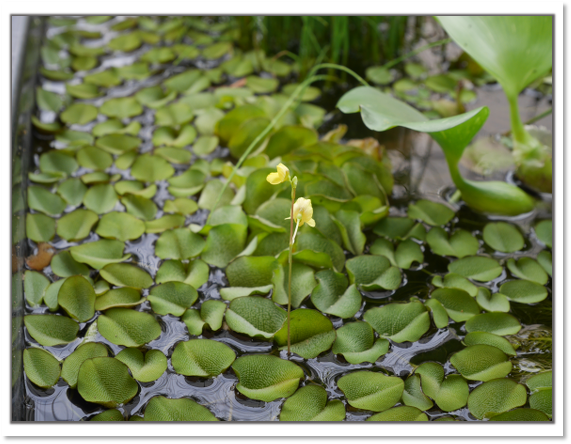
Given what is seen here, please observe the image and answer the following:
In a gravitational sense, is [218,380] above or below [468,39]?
below

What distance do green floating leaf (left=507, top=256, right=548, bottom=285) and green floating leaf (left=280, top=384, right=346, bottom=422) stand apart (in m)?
0.51

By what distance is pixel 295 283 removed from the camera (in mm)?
1023

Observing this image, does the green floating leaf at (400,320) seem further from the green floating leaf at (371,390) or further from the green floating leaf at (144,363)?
the green floating leaf at (144,363)

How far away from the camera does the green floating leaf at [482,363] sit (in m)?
0.89

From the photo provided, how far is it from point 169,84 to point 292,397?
3.72ft

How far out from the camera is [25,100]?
145 cm

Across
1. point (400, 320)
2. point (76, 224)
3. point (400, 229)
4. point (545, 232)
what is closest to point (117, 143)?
point (76, 224)

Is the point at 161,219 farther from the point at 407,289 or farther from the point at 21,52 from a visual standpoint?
the point at 21,52

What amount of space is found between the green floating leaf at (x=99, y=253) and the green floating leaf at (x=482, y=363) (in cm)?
70

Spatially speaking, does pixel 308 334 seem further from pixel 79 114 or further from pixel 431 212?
pixel 79 114

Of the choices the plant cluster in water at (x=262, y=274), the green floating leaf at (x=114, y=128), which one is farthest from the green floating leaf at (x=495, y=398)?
the green floating leaf at (x=114, y=128)

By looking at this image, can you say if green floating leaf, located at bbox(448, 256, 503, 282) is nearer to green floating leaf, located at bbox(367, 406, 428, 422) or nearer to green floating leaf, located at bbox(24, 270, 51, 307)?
green floating leaf, located at bbox(367, 406, 428, 422)

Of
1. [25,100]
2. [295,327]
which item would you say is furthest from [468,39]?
[25,100]

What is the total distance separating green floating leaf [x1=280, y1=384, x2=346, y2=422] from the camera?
826mm
